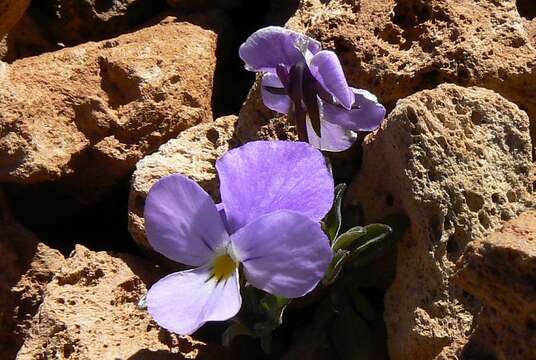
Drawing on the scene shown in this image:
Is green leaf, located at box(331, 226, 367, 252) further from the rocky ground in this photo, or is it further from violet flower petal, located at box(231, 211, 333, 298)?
violet flower petal, located at box(231, 211, 333, 298)

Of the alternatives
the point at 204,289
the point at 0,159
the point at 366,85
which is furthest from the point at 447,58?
the point at 0,159

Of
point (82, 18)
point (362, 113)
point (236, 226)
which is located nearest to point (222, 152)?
point (362, 113)

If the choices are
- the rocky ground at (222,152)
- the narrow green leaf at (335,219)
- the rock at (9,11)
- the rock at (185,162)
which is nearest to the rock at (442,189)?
the rocky ground at (222,152)

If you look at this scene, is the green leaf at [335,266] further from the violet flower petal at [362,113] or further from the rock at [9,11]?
the rock at [9,11]

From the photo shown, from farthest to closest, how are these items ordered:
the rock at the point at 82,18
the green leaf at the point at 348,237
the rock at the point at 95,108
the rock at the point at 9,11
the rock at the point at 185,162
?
the rock at the point at 82,18, the rock at the point at 9,11, the rock at the point at 95,108, the rock at the point at 185,162, the green leaf at the point at 348,237

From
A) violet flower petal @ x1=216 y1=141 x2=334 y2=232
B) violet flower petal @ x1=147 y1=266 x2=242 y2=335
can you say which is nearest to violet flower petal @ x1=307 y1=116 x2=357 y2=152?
violet flower petal @ x1=216 y1=141 x2=334 y2=232

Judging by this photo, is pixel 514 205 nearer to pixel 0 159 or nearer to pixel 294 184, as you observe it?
pixel 294 184

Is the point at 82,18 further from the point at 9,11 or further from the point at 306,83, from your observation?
the point at 306,83
